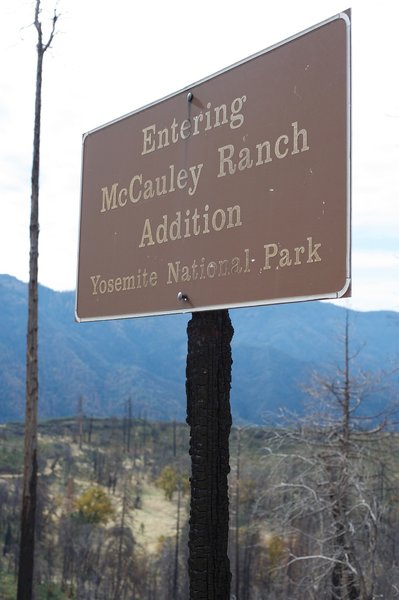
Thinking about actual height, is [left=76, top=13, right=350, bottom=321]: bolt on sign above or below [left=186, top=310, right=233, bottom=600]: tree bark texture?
above

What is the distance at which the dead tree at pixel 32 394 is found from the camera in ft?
35.2

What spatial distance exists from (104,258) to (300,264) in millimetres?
1334

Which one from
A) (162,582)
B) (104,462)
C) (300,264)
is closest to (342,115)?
(300,264)

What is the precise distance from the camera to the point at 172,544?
75062 mm

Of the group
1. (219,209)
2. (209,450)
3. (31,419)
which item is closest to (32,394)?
(31,419)

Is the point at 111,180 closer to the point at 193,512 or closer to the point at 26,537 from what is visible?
the point at 193,512

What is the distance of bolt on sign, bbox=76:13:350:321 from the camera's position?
293 centimetres

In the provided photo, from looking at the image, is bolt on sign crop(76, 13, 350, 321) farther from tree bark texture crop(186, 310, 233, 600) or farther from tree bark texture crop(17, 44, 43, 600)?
tree bark texture crop(17, 44, 43, 600)

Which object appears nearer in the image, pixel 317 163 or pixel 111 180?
pixel 317 163

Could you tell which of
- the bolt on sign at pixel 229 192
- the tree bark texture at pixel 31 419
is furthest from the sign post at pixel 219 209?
the tree bark texture at pixel 31 419

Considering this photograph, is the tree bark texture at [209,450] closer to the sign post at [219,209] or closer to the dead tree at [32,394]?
the sign post at [219,209]

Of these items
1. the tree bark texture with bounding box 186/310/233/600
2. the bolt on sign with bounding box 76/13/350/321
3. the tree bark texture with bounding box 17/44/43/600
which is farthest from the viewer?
the tree bark texture with bounding box 17/44/43/600

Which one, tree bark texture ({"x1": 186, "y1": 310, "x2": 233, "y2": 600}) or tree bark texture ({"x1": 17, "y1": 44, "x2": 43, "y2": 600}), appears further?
tree bark texture ({"x1": 17, "y1": 44, "x2": 43, "y2": 600})

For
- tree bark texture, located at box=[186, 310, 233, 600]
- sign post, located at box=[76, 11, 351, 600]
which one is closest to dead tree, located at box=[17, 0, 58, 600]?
sign post, located at box=[76, 11, 351, 600]
